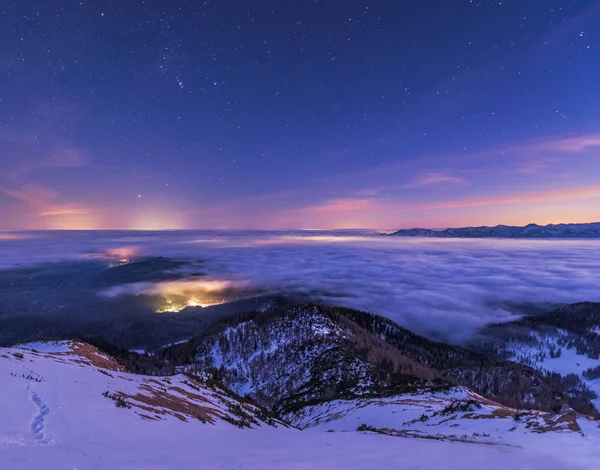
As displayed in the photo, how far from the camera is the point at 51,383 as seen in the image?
18.8 m

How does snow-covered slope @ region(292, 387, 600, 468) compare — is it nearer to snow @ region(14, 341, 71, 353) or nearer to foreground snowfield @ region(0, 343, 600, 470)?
foreground snowfield @ region(0, 343, 600, 470)

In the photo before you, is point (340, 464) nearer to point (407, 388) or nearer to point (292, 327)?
point (407, 388)

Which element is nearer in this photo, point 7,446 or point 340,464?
point 7,446

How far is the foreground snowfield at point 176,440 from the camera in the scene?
10.4m

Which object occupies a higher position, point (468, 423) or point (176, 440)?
point (176, 440)

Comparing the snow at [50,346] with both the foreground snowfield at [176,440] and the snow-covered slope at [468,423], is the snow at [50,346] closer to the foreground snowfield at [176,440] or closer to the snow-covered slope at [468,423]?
the snow-covered slope at [468,423]

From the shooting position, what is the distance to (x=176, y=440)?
14.3 m

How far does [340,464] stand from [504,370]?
7371 inches

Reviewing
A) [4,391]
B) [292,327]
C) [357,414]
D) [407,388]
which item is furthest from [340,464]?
[292,327]

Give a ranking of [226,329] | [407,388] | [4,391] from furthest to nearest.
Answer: [226,329], [407,388], [4,391]

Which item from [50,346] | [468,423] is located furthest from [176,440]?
[50,346]

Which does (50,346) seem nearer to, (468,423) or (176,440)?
(176,440)

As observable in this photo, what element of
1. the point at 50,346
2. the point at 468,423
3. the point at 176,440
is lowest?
the point at 50,346

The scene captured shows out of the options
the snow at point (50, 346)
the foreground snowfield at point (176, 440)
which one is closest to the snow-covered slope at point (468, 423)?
the foreground snowfield at point (176, 440)
